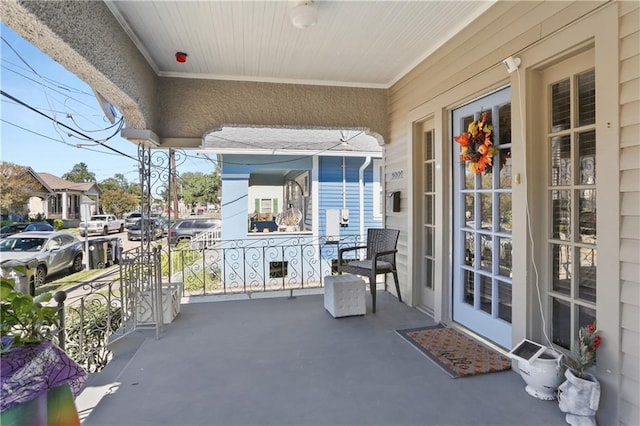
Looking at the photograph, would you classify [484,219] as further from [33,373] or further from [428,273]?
[33,373]

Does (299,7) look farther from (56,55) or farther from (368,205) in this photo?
(368,205)

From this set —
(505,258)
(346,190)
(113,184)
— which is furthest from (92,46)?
(113,184)

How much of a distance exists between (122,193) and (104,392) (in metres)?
22.9

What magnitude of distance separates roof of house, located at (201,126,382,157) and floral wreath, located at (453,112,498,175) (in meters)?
4.29

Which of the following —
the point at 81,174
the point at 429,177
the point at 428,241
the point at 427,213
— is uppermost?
the point at 81,174

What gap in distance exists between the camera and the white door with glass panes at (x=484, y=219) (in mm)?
2705

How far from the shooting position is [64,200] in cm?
1764

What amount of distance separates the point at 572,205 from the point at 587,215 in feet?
0.37

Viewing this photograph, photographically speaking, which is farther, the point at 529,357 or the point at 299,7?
the point at 299,7

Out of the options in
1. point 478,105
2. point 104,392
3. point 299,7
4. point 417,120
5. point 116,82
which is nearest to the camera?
point 104,392

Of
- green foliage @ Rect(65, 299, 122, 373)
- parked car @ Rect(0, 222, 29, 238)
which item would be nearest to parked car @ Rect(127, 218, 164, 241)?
green foliage @ Rect(65, 299, 122, 373)

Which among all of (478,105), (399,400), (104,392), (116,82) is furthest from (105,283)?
(478,105)

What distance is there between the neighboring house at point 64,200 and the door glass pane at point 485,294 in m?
16.8

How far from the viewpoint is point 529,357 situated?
210cm
